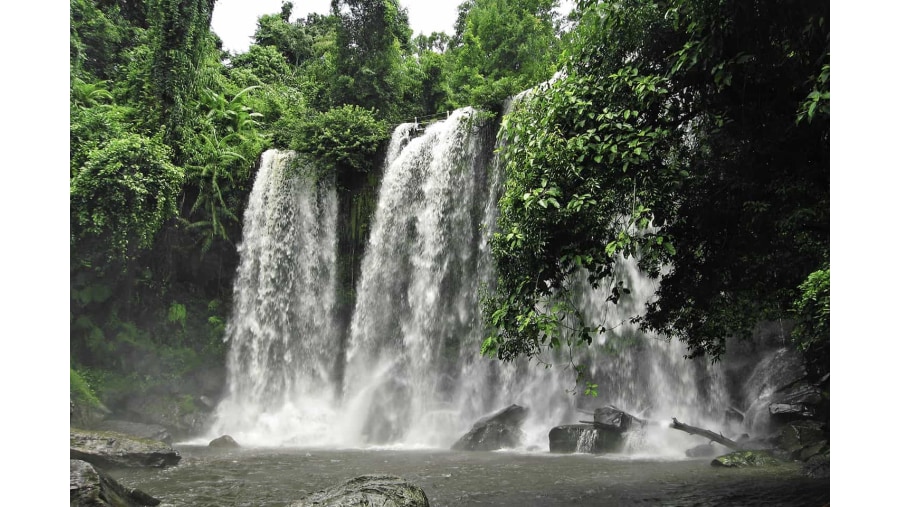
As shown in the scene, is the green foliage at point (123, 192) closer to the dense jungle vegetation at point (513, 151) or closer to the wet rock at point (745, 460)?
the dense jungle vegetation at point (513, 151)

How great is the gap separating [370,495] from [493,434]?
639cm

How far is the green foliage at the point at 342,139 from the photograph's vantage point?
1474cm

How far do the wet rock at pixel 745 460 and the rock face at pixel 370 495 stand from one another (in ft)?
17.0

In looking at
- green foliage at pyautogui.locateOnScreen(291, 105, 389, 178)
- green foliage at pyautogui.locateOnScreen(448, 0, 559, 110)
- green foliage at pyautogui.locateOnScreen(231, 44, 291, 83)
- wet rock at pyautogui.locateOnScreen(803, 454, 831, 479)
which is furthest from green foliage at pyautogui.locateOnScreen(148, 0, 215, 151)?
wet rock at pyautogui.locateOnScreen(803, 454, 831, 479)

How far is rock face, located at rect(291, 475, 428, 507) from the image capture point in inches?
197

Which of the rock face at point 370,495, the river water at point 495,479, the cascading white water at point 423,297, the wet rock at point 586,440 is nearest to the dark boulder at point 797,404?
the river water at point 495,479

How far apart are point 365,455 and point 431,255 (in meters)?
4.65

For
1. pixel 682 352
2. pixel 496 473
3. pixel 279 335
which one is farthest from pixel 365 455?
pixel 682 352

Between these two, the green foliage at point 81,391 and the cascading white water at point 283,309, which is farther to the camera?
the cascading white water at point 283,309

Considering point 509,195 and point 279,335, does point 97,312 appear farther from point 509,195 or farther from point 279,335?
point 509,195

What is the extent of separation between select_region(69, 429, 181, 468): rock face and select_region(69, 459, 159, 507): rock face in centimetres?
285

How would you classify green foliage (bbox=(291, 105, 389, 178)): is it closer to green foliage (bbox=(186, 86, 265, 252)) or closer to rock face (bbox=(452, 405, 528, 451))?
green foliage (bbox=(186, 86, 265, 252))

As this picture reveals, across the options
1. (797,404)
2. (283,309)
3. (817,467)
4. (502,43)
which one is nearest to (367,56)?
(502,43)

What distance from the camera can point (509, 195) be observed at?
5.56m
